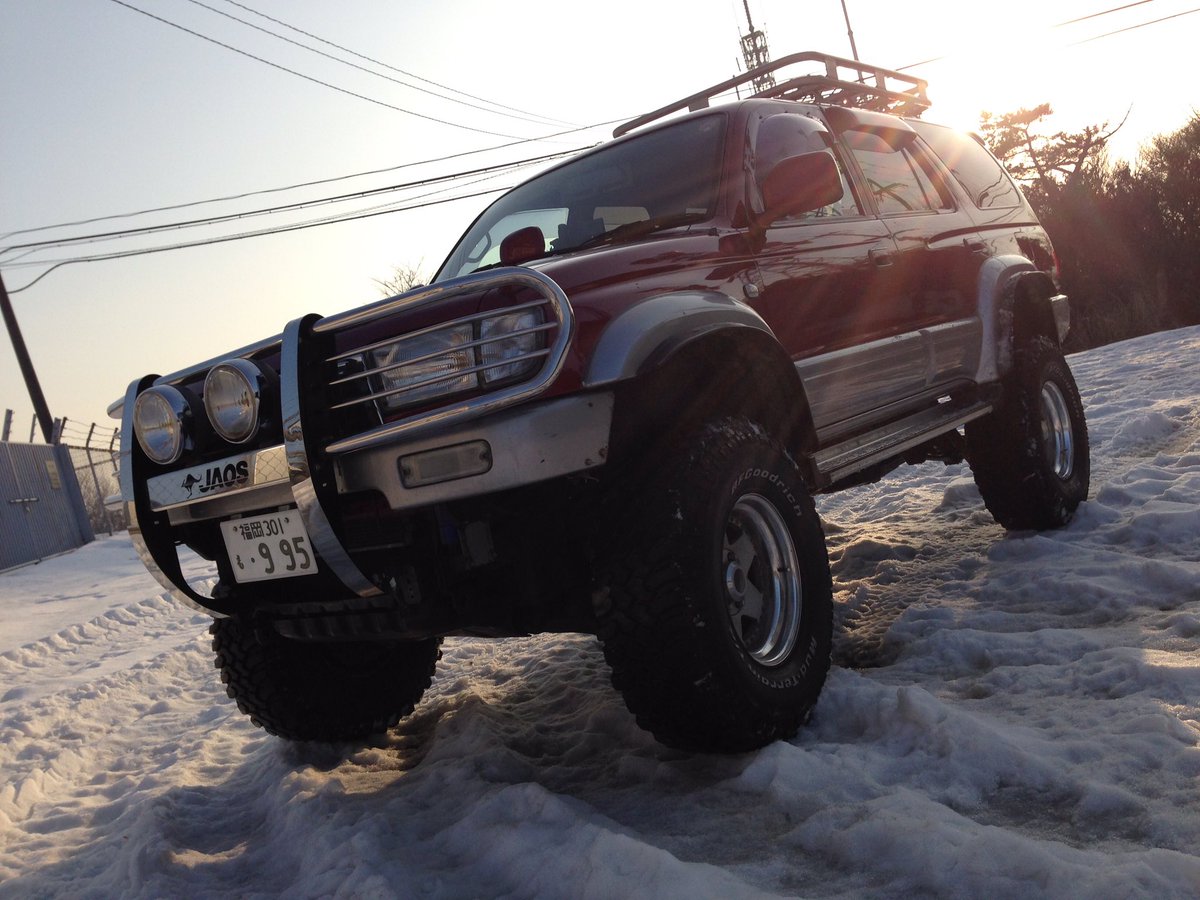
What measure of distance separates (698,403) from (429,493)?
0.86 metres

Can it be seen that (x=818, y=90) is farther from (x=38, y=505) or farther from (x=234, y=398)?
(x=38, y=505)

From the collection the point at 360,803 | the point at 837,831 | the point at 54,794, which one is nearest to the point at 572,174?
the point at 360,803

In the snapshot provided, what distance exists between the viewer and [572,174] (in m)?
4.12

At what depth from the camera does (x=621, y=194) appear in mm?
3762

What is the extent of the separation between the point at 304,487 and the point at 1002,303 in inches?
148

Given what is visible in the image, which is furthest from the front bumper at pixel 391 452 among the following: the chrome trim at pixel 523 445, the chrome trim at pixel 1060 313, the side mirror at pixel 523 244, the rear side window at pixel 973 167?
the chrome trim at pixel 1060 313

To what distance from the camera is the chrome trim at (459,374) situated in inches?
93.8

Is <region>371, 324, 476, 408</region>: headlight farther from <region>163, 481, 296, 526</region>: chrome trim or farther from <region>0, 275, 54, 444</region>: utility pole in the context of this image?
<region>0, 275, 54, 444</region>: utility pole

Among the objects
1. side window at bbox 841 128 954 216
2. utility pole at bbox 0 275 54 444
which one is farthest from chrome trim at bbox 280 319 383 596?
utility pole at bbox 0 275 54 444

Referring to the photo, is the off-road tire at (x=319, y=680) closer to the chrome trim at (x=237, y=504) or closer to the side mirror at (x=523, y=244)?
the chrome trim at (x=237, y=504)

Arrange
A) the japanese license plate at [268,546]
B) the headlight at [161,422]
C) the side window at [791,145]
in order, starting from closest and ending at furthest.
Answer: the japanese license plate at [268,546] → the headlight at [161,422] → the side window at [791,145]

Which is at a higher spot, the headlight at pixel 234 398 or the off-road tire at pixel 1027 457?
the headlight at pixel 234 398

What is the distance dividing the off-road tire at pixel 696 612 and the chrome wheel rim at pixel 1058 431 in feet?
9.86

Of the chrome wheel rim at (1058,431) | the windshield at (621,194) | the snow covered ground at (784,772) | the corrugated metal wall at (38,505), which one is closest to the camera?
the snow covered ground at (784,772)
